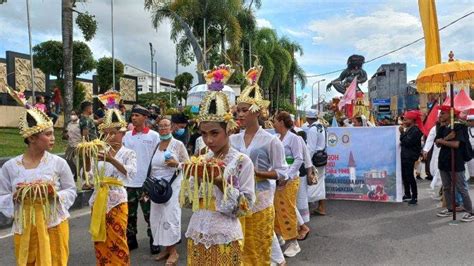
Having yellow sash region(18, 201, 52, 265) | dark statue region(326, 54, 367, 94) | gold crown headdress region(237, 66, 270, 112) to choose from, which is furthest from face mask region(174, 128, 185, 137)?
dark statue region(326, 54, 367, 94)

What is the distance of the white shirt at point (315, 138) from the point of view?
7.78 metres

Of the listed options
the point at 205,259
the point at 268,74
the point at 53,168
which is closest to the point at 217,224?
the point at 205,259

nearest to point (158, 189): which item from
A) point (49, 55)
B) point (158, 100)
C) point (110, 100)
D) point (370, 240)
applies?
point (110, 100)

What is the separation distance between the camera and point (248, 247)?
3.70m

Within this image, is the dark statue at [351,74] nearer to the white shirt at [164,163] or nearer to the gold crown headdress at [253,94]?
the white shirt at [164,163]

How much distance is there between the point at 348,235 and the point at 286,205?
1587 millimetres

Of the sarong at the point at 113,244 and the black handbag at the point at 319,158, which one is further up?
the black handbag at the point at 319,158

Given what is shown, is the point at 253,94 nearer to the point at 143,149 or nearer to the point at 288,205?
the point at 288,205

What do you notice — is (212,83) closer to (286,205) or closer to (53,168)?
(53,168)

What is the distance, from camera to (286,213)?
5461 millimetres

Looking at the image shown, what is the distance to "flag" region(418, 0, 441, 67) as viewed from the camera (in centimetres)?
835

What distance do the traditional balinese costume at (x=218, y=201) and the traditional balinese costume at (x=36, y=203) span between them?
124cm

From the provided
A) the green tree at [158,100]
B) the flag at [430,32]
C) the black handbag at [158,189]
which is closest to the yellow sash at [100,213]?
the black handbag at [158,189]

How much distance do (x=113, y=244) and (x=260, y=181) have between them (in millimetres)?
1537
